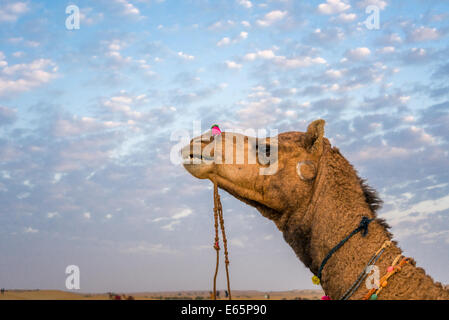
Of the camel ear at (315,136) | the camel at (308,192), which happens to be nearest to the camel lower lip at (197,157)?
the camel at (308,192)

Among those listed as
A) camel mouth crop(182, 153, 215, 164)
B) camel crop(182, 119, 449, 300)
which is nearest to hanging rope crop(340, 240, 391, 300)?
camel crop(182, 119, 449, 300)

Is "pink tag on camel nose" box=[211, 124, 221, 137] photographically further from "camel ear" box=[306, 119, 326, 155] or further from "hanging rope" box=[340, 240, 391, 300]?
"hanging rope" box=[340, 240, 391, 300]

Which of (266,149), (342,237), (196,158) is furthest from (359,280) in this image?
(196,158)

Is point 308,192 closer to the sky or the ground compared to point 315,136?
closer to the ground

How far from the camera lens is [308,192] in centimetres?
761

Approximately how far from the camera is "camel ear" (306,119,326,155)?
7621 mm

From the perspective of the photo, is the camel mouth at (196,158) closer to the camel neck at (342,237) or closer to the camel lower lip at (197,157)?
the camel lower lip at (197,157)

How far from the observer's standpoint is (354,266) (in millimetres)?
6570

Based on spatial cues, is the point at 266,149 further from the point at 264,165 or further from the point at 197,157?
the point at 197,157

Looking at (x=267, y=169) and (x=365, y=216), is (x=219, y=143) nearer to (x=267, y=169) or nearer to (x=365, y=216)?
(x=267, y=169)

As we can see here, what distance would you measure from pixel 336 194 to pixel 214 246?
82.8 inches

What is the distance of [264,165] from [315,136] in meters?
0.98

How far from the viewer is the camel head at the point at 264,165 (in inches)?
300

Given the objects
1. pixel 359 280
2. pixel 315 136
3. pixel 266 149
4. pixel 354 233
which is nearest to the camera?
pixel 359 280
